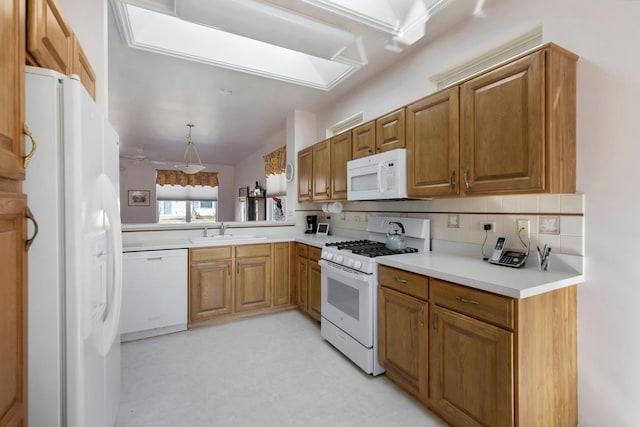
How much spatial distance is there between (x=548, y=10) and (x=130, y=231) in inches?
154

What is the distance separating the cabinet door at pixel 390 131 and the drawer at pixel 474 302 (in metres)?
1.17

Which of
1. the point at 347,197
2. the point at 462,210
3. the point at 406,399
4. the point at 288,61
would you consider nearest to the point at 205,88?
the point at 288,61

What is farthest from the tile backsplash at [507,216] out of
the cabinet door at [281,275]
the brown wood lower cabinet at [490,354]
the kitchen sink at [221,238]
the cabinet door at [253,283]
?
the kitchen sink at [221,238]

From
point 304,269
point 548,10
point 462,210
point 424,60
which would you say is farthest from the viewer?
point 304,269

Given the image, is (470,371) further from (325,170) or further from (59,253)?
(325,170)

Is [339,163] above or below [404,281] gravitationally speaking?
above

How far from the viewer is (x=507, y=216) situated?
1.90 m

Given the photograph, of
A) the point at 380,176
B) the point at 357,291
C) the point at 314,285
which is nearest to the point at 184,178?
the point at 314,285

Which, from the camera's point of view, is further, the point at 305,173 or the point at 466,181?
the point at 305,173

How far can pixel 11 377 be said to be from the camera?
79 centimetres

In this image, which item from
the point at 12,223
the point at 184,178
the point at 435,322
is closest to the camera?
the point at 12,223

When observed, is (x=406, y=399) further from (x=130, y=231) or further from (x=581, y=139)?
(x=130, y=231)

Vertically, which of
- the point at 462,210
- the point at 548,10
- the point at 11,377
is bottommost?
the point at 11,377

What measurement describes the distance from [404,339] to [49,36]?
7.50 feet
